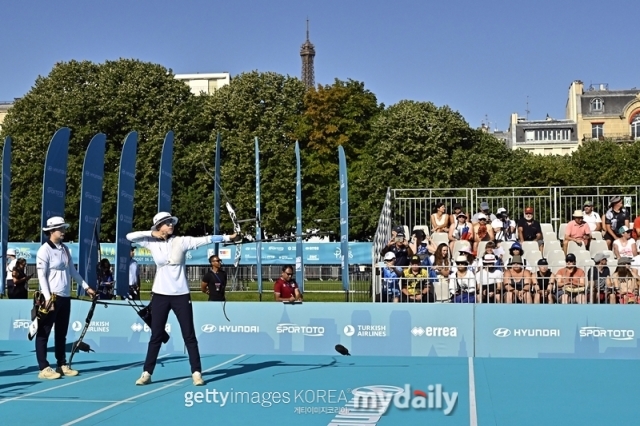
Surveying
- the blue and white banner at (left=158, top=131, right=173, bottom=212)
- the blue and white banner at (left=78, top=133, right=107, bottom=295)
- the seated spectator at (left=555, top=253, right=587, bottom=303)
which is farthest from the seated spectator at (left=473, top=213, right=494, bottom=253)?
the blue and white banner at (left=78, top=133, right=107, bottom=295)

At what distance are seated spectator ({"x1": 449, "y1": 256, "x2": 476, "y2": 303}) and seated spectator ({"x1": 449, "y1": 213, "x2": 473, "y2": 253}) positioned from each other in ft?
16.4

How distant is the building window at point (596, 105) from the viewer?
360 ft

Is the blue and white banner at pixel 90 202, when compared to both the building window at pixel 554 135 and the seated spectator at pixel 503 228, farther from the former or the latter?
the building window at pixel 554 135

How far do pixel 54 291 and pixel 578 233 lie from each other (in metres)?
13.1

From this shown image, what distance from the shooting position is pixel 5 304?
55.5 feet

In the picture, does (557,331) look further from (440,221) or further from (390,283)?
(440,221)

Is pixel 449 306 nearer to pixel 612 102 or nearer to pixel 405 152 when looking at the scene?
pixel 405 152

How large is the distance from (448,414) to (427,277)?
686cm

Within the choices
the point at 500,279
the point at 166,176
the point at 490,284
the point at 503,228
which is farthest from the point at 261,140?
the point at 500,279

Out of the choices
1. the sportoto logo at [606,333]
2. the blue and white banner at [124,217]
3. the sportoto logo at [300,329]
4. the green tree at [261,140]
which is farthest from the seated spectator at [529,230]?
the green tree at [261,140]

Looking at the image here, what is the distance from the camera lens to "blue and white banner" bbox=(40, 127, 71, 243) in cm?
2045

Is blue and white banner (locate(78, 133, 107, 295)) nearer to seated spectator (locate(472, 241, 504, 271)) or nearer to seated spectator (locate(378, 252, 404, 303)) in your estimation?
seated spectator (locate(378, 252, 404, 303))

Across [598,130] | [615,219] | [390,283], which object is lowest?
[390,283]

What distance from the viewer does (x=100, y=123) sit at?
51.7 m
